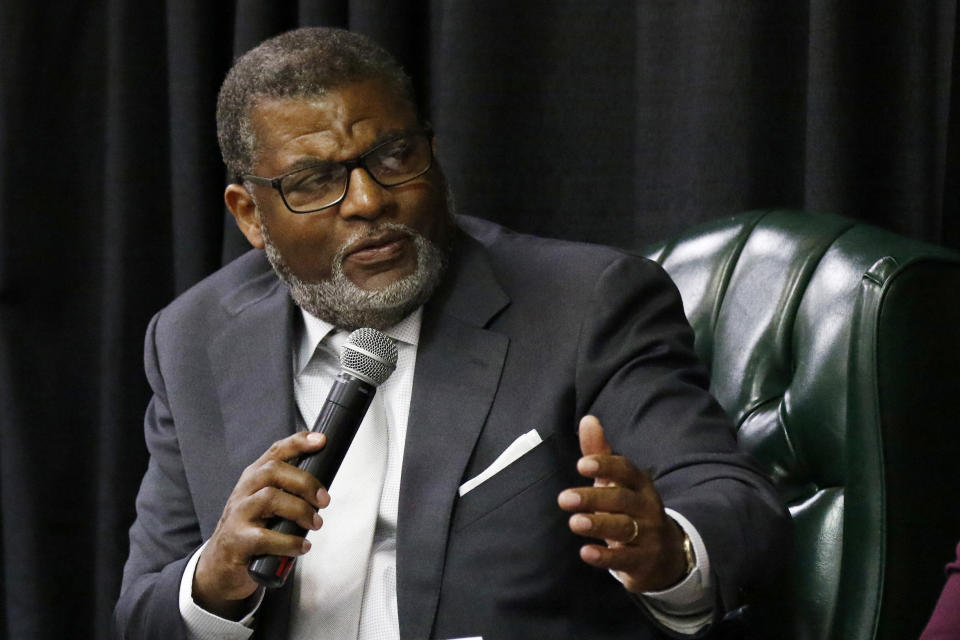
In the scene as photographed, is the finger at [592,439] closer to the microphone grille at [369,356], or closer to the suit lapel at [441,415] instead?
the microphone grille at [369,356]

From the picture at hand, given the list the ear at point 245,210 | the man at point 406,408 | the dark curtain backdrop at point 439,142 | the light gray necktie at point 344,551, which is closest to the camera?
the man at point 406,408

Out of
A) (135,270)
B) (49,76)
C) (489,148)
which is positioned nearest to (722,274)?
(489,148)

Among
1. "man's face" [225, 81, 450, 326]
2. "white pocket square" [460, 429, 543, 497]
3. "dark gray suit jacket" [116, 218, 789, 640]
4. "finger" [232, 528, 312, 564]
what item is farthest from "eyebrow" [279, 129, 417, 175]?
"finger" [232, 528, 312, 564]

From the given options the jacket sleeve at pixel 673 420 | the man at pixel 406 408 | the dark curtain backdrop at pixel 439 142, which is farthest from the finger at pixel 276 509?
the dark curtain backdrop at pixel 439 142

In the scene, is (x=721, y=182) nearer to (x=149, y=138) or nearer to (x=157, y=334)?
(x=157, y=334)

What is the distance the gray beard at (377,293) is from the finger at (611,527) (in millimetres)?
614

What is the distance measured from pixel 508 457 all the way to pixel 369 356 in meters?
0.35

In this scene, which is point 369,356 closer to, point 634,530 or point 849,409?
point 634,530

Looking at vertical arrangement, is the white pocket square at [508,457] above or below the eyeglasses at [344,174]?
below

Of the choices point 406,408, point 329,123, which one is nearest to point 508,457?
point 406,408

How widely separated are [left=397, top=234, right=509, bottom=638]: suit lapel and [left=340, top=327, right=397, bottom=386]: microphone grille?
0.28 metres

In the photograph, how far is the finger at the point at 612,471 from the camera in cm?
129

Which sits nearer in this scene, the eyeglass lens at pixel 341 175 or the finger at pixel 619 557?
the finger at pixel 619 557

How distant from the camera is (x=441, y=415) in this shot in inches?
69.1
